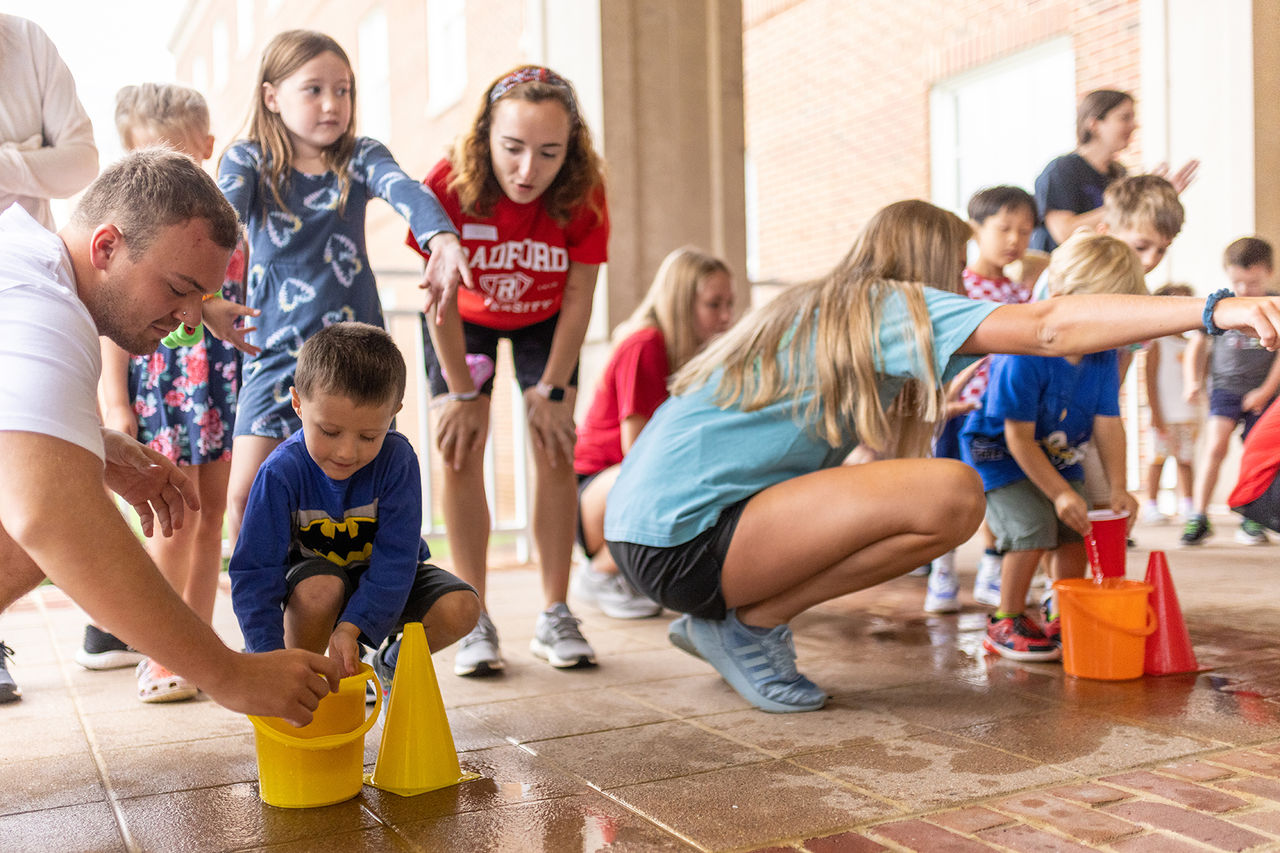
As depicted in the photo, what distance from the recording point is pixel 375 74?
14.7 m

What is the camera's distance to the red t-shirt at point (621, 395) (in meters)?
3.75

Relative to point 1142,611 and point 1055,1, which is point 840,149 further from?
point 1142,611

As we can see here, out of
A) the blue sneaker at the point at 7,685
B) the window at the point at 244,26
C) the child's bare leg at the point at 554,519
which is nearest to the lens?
the blue sneaker at the point at 7,685

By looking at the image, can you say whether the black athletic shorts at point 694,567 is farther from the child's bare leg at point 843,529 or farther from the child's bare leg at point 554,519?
the child's bare leg at point 554,519

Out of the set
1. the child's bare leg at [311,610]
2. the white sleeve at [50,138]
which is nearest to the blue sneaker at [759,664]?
the child's bare leg at [311,610]

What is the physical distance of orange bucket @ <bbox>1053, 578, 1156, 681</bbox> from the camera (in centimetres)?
255

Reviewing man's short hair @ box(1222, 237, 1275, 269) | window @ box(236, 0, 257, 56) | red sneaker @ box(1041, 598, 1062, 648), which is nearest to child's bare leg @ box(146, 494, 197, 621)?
red sneaker @ box(1041, 598, 1062, 648)

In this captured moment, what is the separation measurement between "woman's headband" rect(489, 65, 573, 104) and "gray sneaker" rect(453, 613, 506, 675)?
4.46 feet

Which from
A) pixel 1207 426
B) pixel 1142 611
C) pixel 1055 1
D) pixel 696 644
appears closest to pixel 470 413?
pixel 696 644

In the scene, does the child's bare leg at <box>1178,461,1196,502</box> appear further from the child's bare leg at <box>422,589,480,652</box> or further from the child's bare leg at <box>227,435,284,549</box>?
the child's bare leg at <box>227,435,284,549</box>

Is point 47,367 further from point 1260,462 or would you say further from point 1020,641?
point 1260,462

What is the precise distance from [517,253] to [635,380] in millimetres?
902

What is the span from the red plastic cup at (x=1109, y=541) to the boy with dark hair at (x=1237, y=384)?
2.54m

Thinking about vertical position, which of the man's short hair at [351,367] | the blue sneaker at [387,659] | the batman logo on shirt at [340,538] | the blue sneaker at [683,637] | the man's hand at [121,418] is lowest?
the blue sneaker at [683,637]
